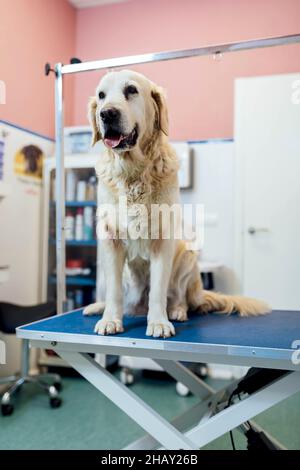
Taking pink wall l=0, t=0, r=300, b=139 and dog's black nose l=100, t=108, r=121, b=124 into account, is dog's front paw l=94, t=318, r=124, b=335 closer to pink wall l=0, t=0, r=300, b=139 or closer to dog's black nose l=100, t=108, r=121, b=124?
dog's black nose l=100, t=108, r=121, b=124

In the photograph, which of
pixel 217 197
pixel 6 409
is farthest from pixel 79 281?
pixel 217 197

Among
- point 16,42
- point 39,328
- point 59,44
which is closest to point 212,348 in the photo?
point 39,328

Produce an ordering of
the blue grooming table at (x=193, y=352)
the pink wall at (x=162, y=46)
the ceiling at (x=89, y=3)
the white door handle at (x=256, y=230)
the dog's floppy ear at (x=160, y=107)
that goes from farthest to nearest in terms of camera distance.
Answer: the ceiling at (x=89, y=3) < the white door handle at (x=256, y=230) < the pink wall at (x=162, y=46) < the dog's floppy ear at (x=160, y=107) < the blue grooming table at (x=193, y=352)

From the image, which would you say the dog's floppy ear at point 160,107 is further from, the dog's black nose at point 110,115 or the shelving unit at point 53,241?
the shelving unit at point 53,241

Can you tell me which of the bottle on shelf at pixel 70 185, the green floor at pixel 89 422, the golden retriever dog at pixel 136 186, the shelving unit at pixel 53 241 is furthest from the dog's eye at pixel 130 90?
the bottle on shelf at pixel 70 185

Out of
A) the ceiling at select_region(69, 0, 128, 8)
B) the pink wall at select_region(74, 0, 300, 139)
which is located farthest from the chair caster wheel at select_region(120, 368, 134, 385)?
the ceiling at select_region(69, 0, 128, 8)

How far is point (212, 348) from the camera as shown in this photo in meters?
0.94

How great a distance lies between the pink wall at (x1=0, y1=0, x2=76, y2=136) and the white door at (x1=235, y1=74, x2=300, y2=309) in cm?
100

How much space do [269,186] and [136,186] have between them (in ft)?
2.89

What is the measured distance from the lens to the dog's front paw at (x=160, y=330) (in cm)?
104

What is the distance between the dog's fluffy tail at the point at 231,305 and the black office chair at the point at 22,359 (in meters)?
1.01

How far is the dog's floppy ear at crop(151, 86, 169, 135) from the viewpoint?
1158 mm
